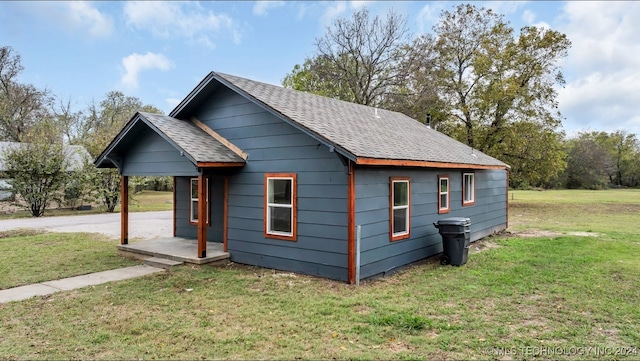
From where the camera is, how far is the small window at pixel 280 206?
24.4ft

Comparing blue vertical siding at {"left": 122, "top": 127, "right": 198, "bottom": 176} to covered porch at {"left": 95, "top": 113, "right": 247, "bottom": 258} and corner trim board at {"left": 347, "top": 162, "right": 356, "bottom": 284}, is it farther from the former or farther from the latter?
corner trim board at {"left": 347, "top": 162, "right": 356, "bottom": 284}

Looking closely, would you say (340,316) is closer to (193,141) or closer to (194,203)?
(193,141)

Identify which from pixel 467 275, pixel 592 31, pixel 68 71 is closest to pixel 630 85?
Result: pixel 592 31

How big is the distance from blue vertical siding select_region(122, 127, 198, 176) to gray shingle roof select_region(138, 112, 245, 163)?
326 mm

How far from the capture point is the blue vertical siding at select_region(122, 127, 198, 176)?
790 cm

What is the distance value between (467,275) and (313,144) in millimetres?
3882

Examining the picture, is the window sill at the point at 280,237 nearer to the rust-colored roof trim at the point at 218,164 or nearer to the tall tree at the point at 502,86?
Result: the rust-colored roof trim at the point at 218,164

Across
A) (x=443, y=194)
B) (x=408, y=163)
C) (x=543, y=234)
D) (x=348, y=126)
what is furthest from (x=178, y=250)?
(x=543, y=234)

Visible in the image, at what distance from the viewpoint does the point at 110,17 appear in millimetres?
17516

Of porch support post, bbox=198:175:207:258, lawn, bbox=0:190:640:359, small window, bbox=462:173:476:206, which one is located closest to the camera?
lawn, bbox=0:190:640:359

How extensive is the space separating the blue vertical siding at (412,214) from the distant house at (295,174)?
0.02m

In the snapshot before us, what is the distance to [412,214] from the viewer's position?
27.5ft

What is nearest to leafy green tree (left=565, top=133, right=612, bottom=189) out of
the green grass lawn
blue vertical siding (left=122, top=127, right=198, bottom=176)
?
blue vertical siding (left=122, top=127, right=198, bottom=176)

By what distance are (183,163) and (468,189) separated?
8.03 metres
